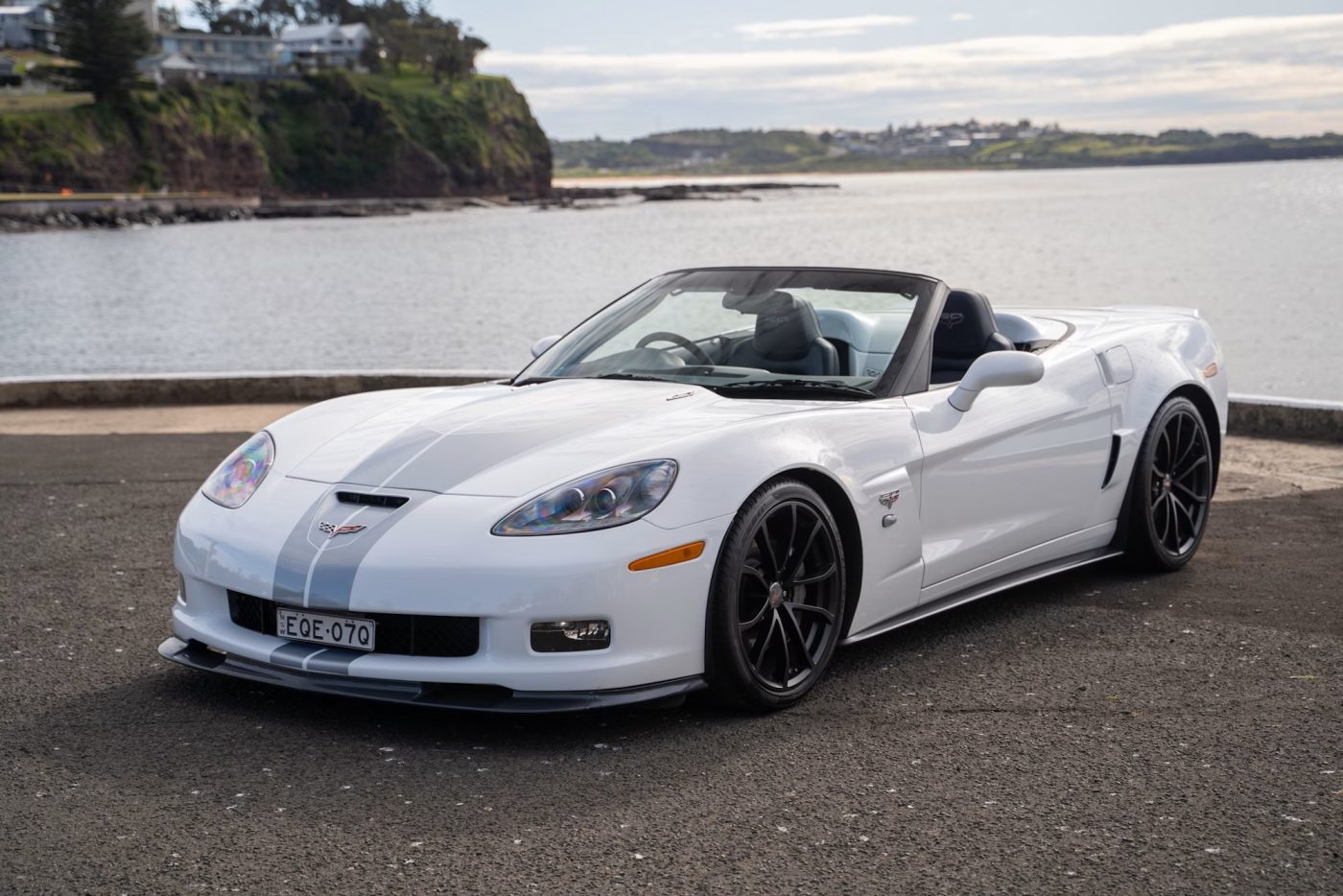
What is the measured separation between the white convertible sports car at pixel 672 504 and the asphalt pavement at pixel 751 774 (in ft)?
0.60

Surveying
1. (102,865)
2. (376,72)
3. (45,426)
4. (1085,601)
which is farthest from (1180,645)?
(376,72)

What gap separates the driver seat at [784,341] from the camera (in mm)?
4977

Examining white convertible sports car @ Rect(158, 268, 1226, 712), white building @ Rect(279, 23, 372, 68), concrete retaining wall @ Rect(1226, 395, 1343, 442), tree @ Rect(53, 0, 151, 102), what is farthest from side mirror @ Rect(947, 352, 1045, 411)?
white building @ Rect(279, 23, 372, 68)

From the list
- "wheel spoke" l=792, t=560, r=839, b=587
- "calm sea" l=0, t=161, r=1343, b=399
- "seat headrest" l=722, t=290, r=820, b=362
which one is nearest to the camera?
"wheel spoke" l=792, t=560, r=839, b=587

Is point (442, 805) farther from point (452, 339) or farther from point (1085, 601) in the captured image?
point (452, 339)

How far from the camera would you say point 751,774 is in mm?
3658

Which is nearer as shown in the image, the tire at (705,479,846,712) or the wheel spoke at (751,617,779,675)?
the tire at (705,479,846,712)

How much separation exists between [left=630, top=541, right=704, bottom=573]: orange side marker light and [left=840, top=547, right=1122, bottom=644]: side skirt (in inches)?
31.9

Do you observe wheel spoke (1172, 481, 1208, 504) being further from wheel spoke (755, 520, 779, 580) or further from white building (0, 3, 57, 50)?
white building (0, 3, 57, 50)

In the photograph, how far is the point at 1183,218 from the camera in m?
88.1

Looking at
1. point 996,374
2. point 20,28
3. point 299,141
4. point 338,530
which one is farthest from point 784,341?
point 20,28

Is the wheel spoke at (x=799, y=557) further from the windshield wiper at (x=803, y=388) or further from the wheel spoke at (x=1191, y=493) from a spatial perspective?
the wheel spoke at (x=1191, y=493)

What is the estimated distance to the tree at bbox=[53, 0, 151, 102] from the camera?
103062 millimetres

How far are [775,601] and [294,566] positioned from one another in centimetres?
134
